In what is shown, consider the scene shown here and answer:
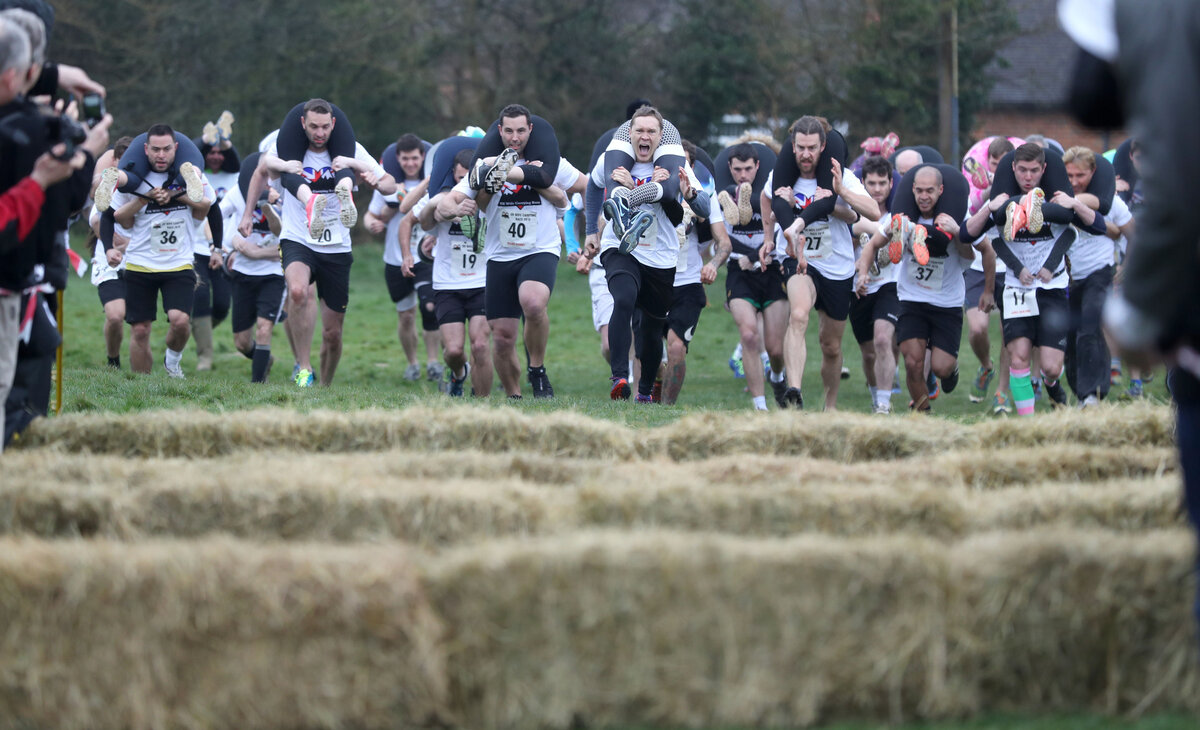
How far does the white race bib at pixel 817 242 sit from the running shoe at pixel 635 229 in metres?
1.52

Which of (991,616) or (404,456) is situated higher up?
(404,456)

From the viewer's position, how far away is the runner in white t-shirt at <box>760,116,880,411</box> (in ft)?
36.8

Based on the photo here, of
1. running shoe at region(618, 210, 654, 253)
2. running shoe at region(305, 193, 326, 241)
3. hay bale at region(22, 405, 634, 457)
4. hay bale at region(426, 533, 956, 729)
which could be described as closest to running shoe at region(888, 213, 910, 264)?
running shoe at region(618, 210, 654, 253)

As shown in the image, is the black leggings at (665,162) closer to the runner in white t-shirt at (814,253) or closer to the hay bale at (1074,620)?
the runner in white t-shirt at (814,253)

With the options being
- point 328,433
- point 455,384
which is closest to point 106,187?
point 455,384

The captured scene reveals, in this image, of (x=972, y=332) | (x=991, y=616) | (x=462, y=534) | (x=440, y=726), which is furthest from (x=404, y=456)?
(x=972, y=332)

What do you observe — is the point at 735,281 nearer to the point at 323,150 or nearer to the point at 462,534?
the point at 323,150

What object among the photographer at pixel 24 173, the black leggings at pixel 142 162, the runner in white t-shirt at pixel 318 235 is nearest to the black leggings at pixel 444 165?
the runner in white t-shirt at pixel 318 235

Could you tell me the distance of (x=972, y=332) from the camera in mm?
13094

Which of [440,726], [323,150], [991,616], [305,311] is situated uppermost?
[323,150]

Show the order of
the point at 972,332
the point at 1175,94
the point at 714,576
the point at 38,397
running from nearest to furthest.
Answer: the point at 1175,94 → the point at 714,576 → the point at 38,397 → the point at 972,332

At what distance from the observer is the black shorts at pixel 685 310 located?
11602mm

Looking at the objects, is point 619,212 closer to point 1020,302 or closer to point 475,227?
point 475,227

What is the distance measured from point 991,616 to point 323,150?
926cm
